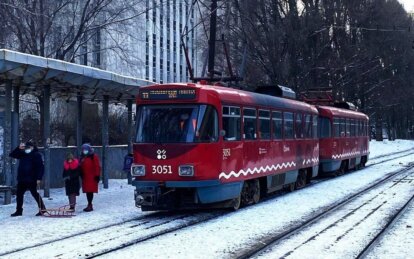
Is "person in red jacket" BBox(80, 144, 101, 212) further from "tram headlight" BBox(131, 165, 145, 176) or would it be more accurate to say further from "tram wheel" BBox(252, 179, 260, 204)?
"tram wheel" BBox(252, 179, 260, 204)

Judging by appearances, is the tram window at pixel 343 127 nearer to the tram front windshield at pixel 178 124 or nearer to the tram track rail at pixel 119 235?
the tram track rail at pixel 119 235

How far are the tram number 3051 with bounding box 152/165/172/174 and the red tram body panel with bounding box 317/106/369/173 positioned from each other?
41.4 ft

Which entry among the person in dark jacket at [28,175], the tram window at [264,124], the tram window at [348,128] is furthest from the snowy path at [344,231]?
the tram window at [348,128]

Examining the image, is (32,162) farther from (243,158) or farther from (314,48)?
(314,48)

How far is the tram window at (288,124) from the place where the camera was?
59.8 feet

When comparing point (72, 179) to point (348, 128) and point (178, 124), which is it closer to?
point (178, 124)

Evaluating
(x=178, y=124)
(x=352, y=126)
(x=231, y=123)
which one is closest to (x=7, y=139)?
(x=178, y=124)

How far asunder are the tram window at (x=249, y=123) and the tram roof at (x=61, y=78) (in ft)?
13.6

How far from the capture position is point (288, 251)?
366 inches

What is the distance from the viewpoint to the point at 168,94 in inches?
526

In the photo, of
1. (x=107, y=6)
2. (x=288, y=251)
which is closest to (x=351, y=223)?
(x=288, y=251)

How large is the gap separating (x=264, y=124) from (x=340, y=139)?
35.1 feet

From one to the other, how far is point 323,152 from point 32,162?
45.5 feet

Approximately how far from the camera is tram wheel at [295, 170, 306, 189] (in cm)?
2027
